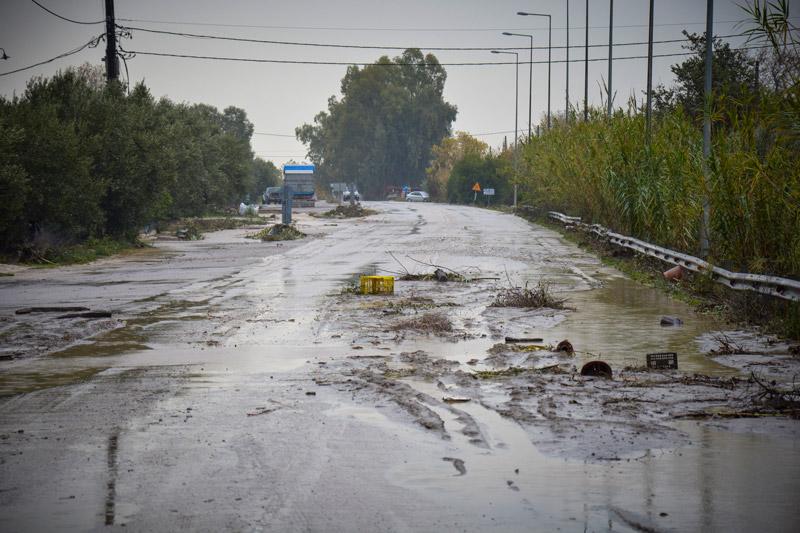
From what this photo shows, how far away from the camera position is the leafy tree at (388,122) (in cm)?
14762

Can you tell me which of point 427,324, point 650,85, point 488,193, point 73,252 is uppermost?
point 650,85

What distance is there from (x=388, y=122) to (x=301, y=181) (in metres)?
53.3

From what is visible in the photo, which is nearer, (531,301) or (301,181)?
(531,301)

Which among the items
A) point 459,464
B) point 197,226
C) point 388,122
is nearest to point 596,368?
point 459,464

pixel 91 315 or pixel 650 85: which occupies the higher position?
pixel 650 85

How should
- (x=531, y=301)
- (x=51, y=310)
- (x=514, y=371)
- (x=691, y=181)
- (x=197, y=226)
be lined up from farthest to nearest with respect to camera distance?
(x=197, y=226) → (x=691, y=181) → (x=531, y=301) → (x=51, y=310) → (x=514, y=371)

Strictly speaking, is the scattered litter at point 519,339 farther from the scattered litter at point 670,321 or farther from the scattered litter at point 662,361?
the scattered litter at point 670,321

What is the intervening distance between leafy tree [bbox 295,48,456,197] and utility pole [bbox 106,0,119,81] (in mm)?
108435

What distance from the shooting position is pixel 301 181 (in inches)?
3802

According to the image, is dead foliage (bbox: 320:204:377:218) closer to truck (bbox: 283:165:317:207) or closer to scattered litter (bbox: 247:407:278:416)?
truck (bbox: 283:165:317:207)

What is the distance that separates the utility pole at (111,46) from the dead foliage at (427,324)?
1040 inches

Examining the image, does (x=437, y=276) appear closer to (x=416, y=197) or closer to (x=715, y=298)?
(x=715, y=298)

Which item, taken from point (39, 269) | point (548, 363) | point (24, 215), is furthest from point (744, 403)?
point (24, 215)

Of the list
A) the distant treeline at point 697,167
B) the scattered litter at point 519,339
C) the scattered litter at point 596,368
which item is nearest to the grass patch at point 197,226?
the distant treeline at point 697,167
